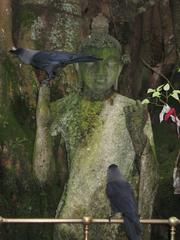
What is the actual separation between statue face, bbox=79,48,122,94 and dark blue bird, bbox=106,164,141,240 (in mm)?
578

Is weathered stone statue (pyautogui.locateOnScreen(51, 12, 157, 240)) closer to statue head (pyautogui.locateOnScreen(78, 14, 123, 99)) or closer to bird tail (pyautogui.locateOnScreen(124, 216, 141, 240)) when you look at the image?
statue head (pyautogui.locateOnScreen(78, 14, 123, 99))

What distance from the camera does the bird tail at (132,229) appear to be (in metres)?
3.81

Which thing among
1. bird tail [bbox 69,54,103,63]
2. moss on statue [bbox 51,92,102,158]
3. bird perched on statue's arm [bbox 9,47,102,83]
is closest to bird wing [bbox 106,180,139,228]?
moss on statue [bbox 51,92,102,158]

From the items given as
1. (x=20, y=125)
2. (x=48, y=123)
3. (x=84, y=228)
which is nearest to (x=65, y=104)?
(x=48, y=123)

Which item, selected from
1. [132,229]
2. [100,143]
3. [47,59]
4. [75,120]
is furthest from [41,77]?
[132,229]

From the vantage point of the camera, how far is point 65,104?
14.3 feet

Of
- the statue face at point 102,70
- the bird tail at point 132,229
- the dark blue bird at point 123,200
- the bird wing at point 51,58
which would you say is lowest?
the bird tail at point 132,229

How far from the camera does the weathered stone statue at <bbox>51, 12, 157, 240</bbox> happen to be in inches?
164

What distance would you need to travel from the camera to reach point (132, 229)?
3826 mm

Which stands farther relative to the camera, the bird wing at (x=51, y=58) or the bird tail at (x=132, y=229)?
the bird wing at (x=51, y=58)

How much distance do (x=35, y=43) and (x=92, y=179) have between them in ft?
7.60

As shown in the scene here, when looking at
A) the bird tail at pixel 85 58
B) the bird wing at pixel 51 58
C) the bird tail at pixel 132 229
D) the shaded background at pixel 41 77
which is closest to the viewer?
the bird tail at pixel 132 229

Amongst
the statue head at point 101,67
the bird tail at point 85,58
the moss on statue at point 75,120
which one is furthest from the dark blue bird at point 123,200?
the bird tail at point 85,58

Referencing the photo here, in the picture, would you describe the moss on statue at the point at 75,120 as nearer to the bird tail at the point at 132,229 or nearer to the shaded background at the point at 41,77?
the shaded background at the point at 41,77
